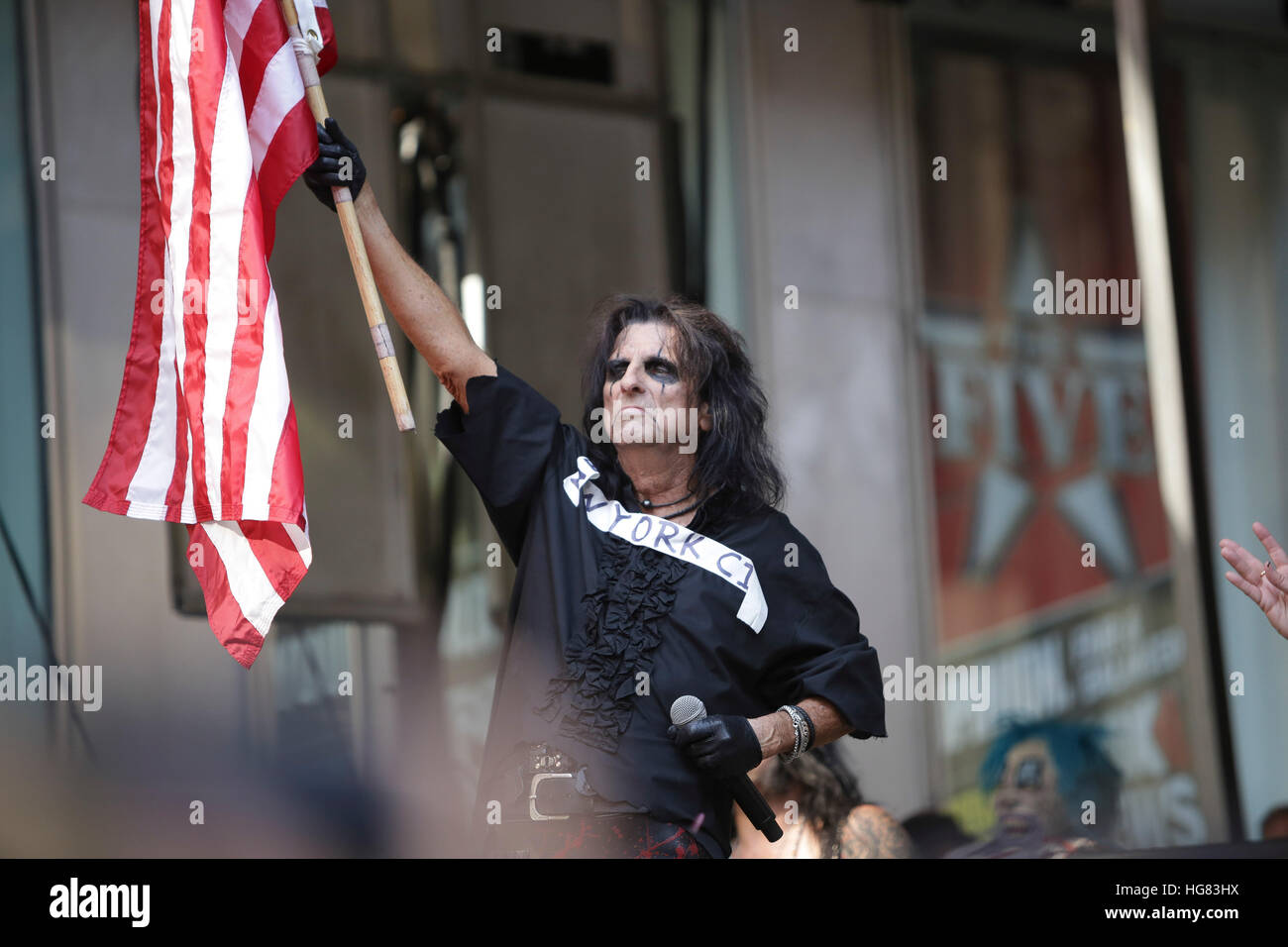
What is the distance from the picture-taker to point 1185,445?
322 inches

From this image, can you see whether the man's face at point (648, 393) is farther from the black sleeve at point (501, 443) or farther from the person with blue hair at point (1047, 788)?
the person with blue hair at point (1047, 788)

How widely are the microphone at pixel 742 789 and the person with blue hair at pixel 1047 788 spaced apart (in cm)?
282

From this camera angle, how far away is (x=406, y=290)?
390 cm

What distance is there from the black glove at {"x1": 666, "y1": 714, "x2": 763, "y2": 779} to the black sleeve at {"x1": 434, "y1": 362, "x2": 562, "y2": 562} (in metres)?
0.65

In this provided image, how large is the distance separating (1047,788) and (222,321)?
4414mm

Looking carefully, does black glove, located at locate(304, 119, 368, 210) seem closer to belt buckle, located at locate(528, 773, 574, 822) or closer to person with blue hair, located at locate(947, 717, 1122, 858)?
belt buckle, located at locate(528, 773, 574, 822)

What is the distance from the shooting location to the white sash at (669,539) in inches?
147

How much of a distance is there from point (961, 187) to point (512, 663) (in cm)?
516

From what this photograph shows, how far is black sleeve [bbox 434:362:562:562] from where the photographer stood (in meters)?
3.82

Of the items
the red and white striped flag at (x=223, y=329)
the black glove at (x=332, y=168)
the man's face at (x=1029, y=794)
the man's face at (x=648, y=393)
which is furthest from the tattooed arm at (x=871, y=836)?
the black glove at (x=332, y=168)

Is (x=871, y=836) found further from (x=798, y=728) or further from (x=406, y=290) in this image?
(x=406, y=290)

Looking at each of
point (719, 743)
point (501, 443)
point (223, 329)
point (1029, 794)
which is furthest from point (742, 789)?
point (1029, 794)
